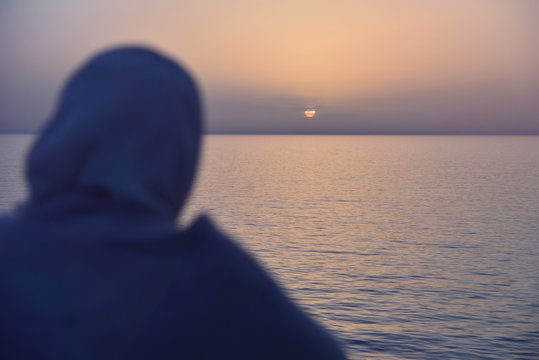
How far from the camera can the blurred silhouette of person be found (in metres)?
1.01

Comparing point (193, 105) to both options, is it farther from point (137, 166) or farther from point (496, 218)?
point (496, 218)

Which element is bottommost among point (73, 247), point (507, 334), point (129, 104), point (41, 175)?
point (507, 334)

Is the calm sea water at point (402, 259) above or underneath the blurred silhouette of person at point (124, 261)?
underneath

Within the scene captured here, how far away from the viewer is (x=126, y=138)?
1.20 metres

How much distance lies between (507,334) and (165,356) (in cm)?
1762

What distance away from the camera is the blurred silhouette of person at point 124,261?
1.01 metres

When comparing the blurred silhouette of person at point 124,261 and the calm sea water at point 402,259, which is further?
the calm sea water at point 402,259

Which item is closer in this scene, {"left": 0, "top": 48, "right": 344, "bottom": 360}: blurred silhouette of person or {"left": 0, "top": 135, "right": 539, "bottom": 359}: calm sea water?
{"left": 0, "top": 48, "right": 344, "bottom": 360}: blurred silhouette of person

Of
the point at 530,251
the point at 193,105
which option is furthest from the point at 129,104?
the point at 530,251

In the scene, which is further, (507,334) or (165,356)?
(507,334)

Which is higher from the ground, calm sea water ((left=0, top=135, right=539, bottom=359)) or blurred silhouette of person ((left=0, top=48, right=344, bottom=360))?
blurred silhouette of person ((left=0, top=48, right=344, bottom=360))

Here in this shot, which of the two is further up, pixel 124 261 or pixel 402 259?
pixel 124 261

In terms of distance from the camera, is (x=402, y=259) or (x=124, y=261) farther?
(x=402, y=259)

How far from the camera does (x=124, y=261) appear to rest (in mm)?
1034
